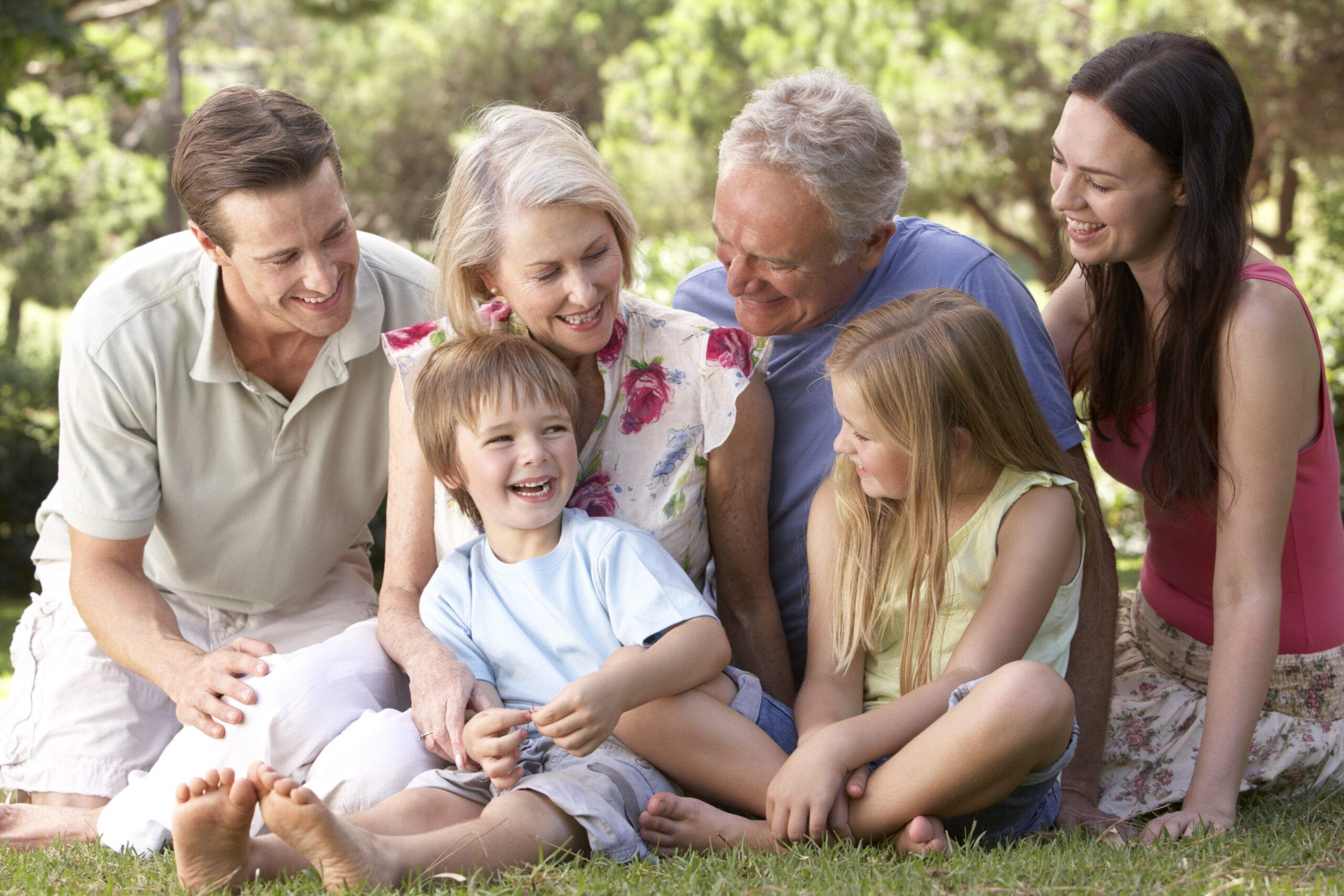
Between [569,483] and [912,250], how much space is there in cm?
109

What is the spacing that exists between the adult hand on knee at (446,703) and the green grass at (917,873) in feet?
1.15

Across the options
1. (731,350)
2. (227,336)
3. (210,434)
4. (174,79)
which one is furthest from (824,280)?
(174,79)

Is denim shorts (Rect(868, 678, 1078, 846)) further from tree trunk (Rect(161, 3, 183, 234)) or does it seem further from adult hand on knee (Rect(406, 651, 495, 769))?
tree trunk (Rect(161, 3, 183, 234))

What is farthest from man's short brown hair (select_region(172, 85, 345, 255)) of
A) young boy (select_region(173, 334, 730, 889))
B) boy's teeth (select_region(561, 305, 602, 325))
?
boy's teeth (select_region(561, 305, 602, 325))

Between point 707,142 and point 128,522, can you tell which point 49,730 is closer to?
point 128,522

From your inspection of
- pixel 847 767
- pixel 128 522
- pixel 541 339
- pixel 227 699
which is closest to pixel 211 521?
pixel 128 522

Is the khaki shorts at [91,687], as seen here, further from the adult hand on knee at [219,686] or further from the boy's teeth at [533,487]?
the boy's teeth at [533,487]

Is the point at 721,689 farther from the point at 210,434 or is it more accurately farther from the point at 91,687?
the point at 91,687

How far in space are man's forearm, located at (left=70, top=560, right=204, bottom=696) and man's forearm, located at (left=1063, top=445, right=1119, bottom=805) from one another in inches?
79.4

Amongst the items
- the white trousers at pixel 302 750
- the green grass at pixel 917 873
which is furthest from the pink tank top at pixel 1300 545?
the white trousers at pixel 302 750

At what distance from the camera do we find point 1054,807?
8.46 feet

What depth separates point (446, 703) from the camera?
2463 millimetres

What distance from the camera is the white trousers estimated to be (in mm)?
2436

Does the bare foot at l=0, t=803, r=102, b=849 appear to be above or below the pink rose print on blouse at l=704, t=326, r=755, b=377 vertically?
below
